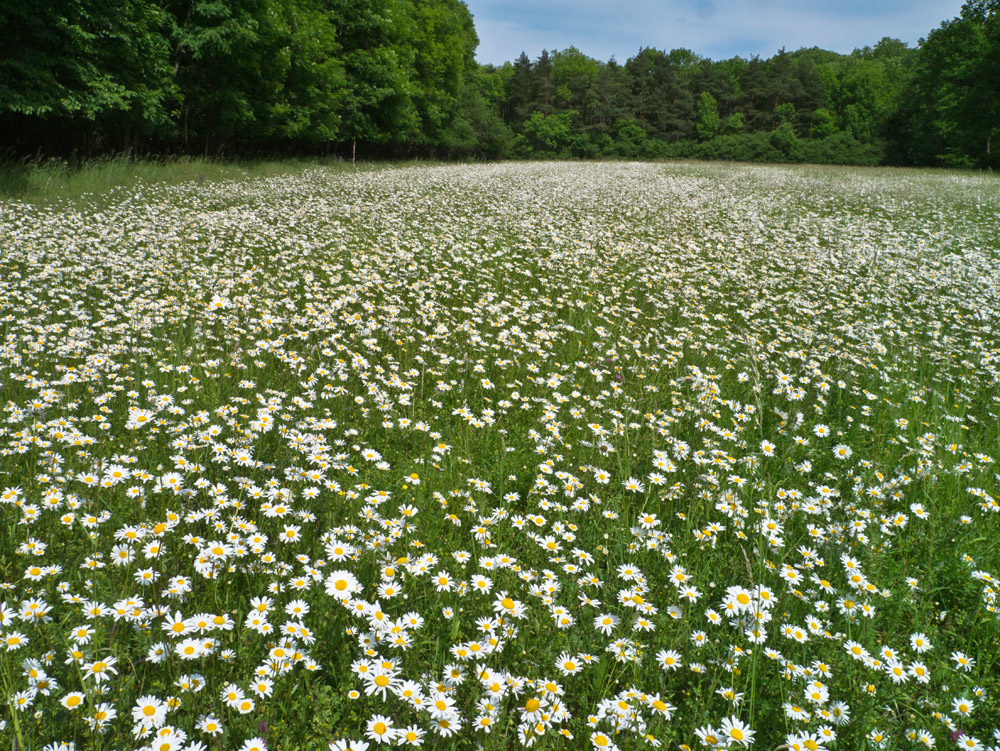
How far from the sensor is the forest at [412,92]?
14.5m

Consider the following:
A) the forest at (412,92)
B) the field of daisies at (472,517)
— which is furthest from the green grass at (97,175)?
the field of daisies at (472,517)

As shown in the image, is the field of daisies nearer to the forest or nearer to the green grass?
the green grass

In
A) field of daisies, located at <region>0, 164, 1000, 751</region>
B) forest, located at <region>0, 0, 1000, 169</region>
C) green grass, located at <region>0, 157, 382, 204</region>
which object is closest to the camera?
field of daisies, located at <region>0, 164, 1000, 751</region>

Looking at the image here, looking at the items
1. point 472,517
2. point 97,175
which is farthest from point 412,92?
point 472,517

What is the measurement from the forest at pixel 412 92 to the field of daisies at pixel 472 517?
11.1 metres

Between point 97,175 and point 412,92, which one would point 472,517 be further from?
point 412,92

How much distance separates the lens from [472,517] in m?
3.11

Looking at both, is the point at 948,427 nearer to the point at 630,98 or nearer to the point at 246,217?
the point at 246,217

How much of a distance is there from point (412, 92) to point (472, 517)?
1559 inches

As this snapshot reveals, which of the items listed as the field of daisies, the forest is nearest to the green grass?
the forest

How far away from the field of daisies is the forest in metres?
11.1

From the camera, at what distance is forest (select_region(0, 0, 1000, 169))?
14.5 m

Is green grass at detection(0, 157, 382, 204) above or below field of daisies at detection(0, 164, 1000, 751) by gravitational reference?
above

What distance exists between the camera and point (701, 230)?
1307cm
